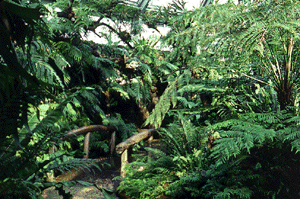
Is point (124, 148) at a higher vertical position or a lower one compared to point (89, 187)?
higher

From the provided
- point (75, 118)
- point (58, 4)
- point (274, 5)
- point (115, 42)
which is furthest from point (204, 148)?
point (115, 42)

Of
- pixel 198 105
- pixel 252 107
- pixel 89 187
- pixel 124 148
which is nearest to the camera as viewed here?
pixel 252 107

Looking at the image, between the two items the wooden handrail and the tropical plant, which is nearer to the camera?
the tropical plant

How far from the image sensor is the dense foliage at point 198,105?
77 cm

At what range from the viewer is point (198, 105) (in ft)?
6.93

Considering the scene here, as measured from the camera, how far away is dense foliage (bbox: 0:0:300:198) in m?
0.77

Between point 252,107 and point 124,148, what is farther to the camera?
point 124,148

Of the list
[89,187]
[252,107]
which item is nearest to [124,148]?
[89,187]

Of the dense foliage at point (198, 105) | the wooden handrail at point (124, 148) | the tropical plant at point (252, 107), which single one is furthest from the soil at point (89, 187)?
the tropical plant at point (252, 107)

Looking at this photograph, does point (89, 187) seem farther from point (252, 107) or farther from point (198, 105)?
point (252, 107)

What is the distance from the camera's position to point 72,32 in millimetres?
3986

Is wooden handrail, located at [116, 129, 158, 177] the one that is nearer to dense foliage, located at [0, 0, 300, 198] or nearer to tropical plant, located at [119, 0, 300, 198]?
dense foliage, located at [0, 0, 300, 198]

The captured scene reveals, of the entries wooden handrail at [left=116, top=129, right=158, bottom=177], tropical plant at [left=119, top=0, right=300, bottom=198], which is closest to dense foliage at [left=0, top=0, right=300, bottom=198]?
tropical plant at [left=119, top=0, right=300, bottom=198]

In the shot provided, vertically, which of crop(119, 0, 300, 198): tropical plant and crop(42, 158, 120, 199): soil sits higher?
crop(119, 0, 300, 198): tropical plant
